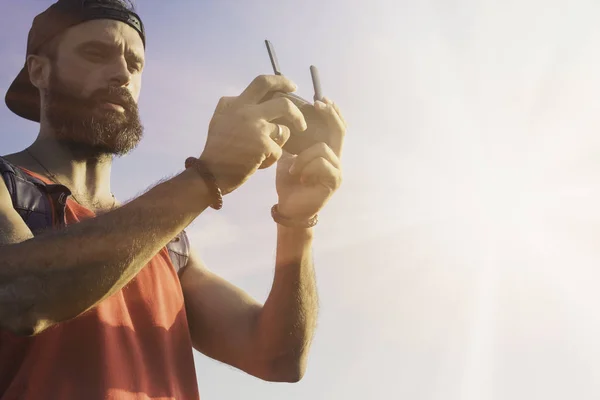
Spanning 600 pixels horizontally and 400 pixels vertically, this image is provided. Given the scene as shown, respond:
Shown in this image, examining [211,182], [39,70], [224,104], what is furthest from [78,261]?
[39,70]

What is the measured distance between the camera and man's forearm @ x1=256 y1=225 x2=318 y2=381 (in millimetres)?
4293

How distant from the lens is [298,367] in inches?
179

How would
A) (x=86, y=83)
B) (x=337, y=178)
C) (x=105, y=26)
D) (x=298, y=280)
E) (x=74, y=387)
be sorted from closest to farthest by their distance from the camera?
(x=74, y=387) < (x=337, y=178) < (x=298, y=280) < (x=86, y=83) < (x=105, y=26)

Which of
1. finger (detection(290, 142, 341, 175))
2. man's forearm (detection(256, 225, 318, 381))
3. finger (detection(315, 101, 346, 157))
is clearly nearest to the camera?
finger (detection(290, 142, 341, 175))

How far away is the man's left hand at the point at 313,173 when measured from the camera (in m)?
3.69

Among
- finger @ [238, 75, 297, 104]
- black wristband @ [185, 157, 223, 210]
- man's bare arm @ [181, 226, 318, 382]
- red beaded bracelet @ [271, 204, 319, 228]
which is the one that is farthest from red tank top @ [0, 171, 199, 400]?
finger @ [238, 75, 297, 104]

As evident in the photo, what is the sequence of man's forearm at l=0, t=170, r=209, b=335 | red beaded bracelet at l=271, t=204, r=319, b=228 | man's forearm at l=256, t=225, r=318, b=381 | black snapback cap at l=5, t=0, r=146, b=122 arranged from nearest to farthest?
man's forearm at l=0, t=170, r=209, b=335, red beaded bracelet at l=271, t=204, r=319, b=228, man's forearm at l=256, t=225, r=318, b=381, black snapback cap at l=5, t=0, r=146, b=122

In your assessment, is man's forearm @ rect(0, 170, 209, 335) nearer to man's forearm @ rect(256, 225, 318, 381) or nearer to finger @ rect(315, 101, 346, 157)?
finger @ rect(315, 101, 346, 157)

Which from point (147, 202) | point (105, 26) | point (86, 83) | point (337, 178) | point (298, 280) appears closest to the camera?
point (147, 202)

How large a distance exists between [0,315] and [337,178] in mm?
1950

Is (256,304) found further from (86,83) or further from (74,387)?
(86,83)

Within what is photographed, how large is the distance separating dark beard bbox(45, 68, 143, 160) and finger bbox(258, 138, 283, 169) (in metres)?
1.85

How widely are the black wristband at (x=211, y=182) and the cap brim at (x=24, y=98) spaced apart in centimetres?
294

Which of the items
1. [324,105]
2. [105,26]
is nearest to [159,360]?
[324,105]
